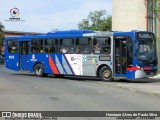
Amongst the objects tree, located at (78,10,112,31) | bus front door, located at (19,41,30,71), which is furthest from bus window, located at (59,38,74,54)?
tree, located at (78,10,112,31)

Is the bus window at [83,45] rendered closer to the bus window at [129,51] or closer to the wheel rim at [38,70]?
the bus window at [129,51]

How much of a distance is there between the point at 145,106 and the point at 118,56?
11.8 m

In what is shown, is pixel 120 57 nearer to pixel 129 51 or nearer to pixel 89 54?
pixel 129 51

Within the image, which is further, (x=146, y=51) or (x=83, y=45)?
(x=83, y=45)

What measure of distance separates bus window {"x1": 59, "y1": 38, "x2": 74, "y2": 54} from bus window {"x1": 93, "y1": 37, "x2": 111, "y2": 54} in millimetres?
1943

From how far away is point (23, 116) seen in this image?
10641 mm

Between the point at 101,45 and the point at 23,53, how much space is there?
299 inches

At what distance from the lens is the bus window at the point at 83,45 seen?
1038 inches

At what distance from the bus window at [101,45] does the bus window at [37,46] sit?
500 cm

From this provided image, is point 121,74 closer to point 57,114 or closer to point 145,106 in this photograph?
point 145,106

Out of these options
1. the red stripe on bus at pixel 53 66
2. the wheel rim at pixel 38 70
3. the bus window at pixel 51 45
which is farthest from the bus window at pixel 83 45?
the wheel rim at pixel 38 70

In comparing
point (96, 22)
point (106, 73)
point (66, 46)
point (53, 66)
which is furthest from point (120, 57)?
point (96, 22)

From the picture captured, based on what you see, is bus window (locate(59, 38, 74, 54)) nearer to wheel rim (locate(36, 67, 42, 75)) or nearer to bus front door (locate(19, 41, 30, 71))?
wheel rim (locate(36, 67, 42, 75))

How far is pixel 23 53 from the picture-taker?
102 ft
